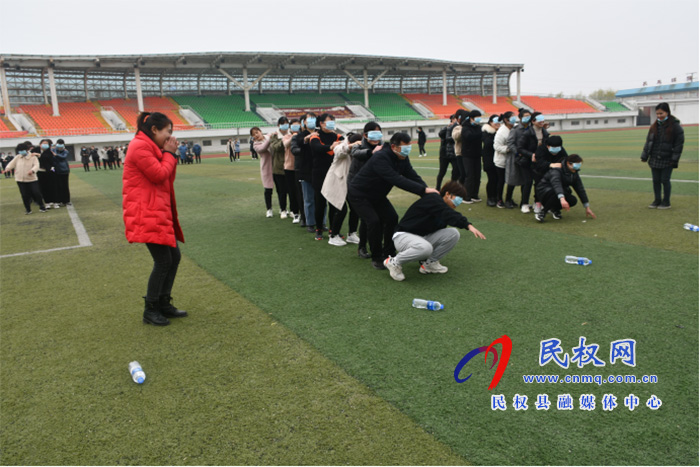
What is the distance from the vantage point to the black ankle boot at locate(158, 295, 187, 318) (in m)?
4.54

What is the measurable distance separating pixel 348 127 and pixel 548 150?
138 ft

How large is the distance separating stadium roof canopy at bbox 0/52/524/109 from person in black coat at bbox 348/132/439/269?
4481 centimetres

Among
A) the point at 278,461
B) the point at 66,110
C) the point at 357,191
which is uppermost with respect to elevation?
the point at 66,110

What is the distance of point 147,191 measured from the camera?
13.4 feet

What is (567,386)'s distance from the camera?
10.3ft

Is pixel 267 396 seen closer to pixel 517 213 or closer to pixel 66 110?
pixel 517 213

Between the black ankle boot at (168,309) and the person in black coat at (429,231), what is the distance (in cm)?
226

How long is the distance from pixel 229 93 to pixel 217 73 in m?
3.84

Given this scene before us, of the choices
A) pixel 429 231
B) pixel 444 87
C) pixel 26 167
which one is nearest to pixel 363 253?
pixel 429 231

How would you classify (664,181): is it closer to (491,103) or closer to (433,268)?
(433,268)

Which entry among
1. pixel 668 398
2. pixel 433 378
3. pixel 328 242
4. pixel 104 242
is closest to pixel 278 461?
pixel 433 378

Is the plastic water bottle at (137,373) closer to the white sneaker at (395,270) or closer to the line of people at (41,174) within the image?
the white sneaker at (395,270)

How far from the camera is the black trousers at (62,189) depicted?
1310 centimetres

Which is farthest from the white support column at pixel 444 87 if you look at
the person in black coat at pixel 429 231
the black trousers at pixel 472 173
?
the person in black coat at pixel 429 231
